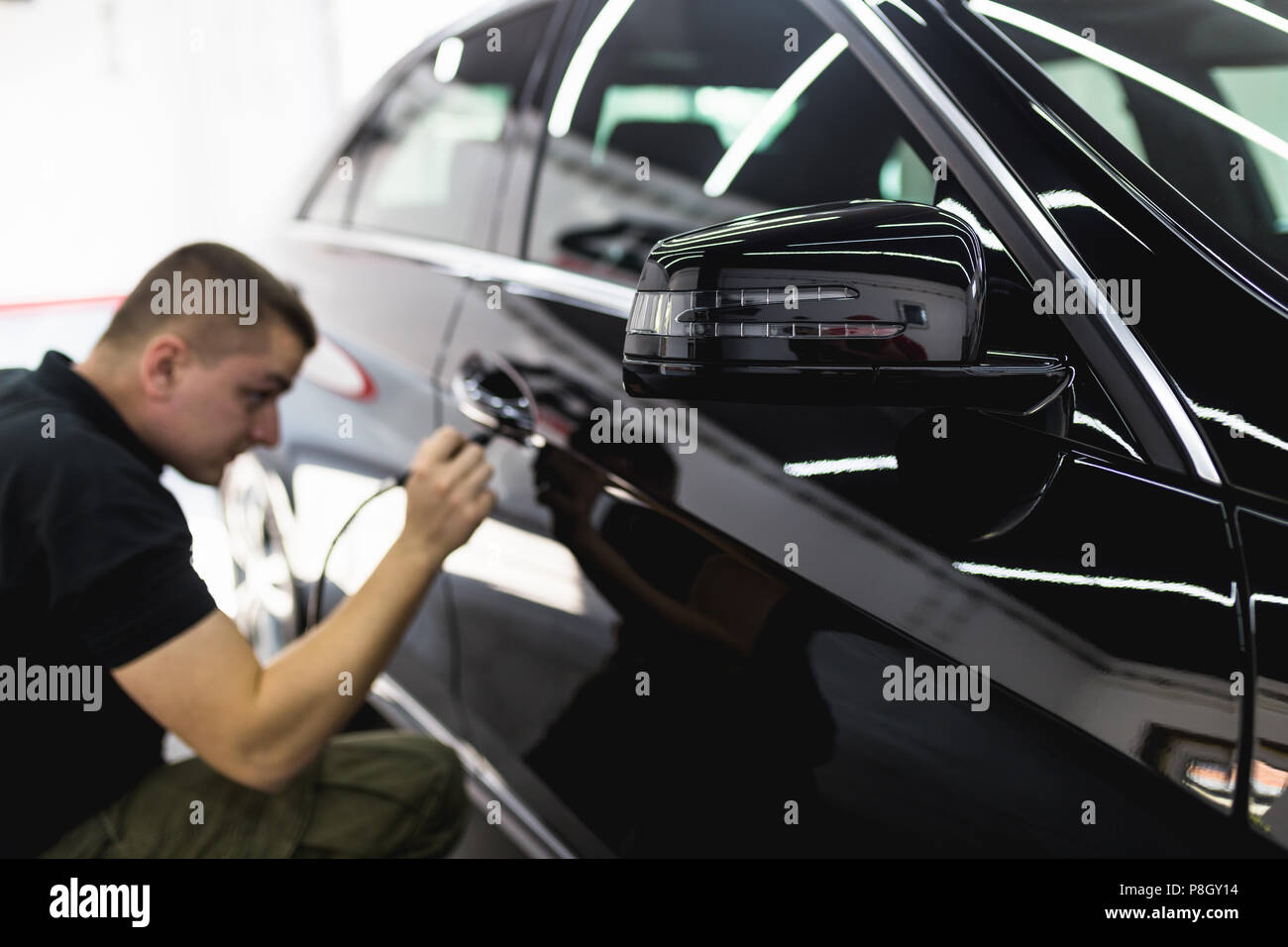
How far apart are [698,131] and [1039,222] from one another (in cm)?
54

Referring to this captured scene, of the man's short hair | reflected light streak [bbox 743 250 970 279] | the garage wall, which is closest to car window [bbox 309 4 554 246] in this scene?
the man's short hair

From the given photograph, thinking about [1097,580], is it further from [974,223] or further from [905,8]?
[905,8]

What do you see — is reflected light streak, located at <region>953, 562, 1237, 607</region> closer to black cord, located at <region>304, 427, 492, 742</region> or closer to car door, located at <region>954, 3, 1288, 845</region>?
car door, located at <region>954, 3, 1288, 845</region>

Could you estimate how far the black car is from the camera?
69 centimetres

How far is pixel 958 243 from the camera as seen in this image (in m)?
0.70

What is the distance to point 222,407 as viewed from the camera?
132 cm

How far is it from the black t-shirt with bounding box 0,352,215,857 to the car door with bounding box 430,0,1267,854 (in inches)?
16.4

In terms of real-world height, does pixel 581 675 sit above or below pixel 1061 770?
below

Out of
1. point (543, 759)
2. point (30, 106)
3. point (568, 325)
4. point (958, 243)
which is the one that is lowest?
point (543, 759)

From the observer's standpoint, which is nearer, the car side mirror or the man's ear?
the car side mirror

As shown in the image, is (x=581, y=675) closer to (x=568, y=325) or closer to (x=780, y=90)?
(x=568, y=325)
